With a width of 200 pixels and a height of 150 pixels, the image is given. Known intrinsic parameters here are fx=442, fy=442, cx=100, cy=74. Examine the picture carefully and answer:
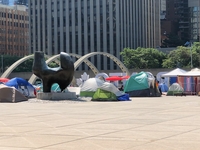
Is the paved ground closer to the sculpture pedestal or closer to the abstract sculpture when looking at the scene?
the abstract sculpture

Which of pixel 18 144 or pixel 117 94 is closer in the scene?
pixel 18 144

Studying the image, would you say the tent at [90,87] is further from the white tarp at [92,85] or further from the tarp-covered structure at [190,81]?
the tarp-covered structure at [190,81]

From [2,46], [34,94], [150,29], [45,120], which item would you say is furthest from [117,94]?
[2,46]

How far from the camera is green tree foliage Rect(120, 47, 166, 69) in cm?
8894

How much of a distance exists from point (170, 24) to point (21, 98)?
126 meters

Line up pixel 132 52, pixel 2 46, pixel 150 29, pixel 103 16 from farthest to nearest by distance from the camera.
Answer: pixel 2 46, pixel 150 29, pixel 103 16, pixel 132 52

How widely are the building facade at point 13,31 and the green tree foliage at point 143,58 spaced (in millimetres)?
65681

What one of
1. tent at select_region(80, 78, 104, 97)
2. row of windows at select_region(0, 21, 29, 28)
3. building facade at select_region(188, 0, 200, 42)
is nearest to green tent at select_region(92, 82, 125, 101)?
tent at select_region(80, 78, 104, 97)

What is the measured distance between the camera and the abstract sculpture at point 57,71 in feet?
100

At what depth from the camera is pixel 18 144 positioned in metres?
10.7

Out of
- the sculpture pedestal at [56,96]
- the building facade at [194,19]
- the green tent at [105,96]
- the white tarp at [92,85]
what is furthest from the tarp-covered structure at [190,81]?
the building facade at [194,19]

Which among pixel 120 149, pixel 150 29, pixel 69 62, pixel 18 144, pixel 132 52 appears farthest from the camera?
pixel 150 29

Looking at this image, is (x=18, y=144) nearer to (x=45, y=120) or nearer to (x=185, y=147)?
(x=185, y=147)

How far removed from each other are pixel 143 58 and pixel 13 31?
72735 mm
